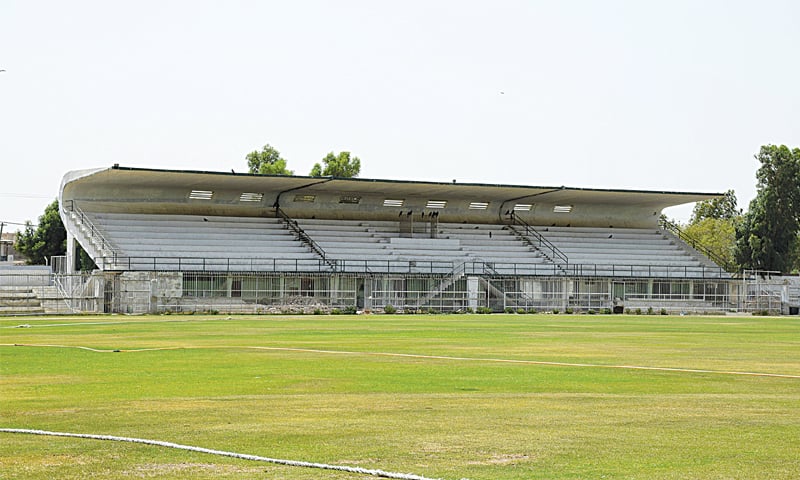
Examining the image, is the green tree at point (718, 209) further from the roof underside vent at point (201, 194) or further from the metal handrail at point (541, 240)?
Result: the roof underside vent at point (201, 194)

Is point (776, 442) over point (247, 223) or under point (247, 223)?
under

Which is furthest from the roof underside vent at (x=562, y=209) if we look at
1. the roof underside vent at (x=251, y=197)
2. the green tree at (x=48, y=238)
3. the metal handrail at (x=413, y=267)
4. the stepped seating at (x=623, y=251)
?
the green tree at (x=48, y=238)

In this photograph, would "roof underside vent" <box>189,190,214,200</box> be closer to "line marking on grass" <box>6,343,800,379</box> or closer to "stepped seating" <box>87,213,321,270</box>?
"stepped seating" <box>87,213,321,270</box>

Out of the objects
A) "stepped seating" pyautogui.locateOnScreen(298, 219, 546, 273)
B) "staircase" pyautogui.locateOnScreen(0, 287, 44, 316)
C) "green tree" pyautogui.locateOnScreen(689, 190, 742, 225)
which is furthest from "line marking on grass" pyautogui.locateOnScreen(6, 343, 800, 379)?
"green tree" pyautogui.locateOnScreen(689, 190, 742, 225)

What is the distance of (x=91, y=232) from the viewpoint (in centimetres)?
6500

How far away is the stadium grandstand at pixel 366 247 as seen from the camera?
62.5 metres

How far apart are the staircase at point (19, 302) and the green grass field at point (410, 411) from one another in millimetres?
31664

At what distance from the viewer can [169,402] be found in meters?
13.4

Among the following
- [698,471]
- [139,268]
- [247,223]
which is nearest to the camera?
[698,471]

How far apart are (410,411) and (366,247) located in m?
59.3

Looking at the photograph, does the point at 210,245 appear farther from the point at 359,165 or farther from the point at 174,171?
the point at 359,165

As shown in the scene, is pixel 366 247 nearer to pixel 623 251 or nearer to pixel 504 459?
pixel 623 251

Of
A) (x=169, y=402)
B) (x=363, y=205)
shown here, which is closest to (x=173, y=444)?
(x=169, y=402)

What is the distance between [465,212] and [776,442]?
70035 millimetres
